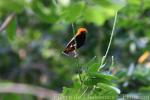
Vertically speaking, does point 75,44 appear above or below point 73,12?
below

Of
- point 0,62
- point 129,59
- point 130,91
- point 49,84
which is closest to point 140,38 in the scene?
point 129,59

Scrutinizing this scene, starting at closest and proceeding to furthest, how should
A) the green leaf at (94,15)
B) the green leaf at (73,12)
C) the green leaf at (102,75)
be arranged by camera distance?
the green leaf at (102,75), the green leaf at (73,12), the green leaf at (94,15)

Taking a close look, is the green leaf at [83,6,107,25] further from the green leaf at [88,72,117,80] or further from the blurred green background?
the green leaf at [88,72,117,80]

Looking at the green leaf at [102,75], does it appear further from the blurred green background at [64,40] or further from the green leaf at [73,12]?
the green leaf at [73,12]

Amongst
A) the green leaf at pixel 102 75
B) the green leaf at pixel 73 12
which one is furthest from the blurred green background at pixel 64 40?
the green leaf at pixel 102 75

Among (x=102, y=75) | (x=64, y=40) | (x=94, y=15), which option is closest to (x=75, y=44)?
(x=102, y=75)

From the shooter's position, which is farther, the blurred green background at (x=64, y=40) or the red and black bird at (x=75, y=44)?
the blurred green background at (x=64, y=40)

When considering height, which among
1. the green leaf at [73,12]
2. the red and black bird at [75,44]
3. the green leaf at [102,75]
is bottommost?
the green leaf at [102,75]

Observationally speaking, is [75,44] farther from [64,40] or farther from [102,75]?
Answer: [64,40]
